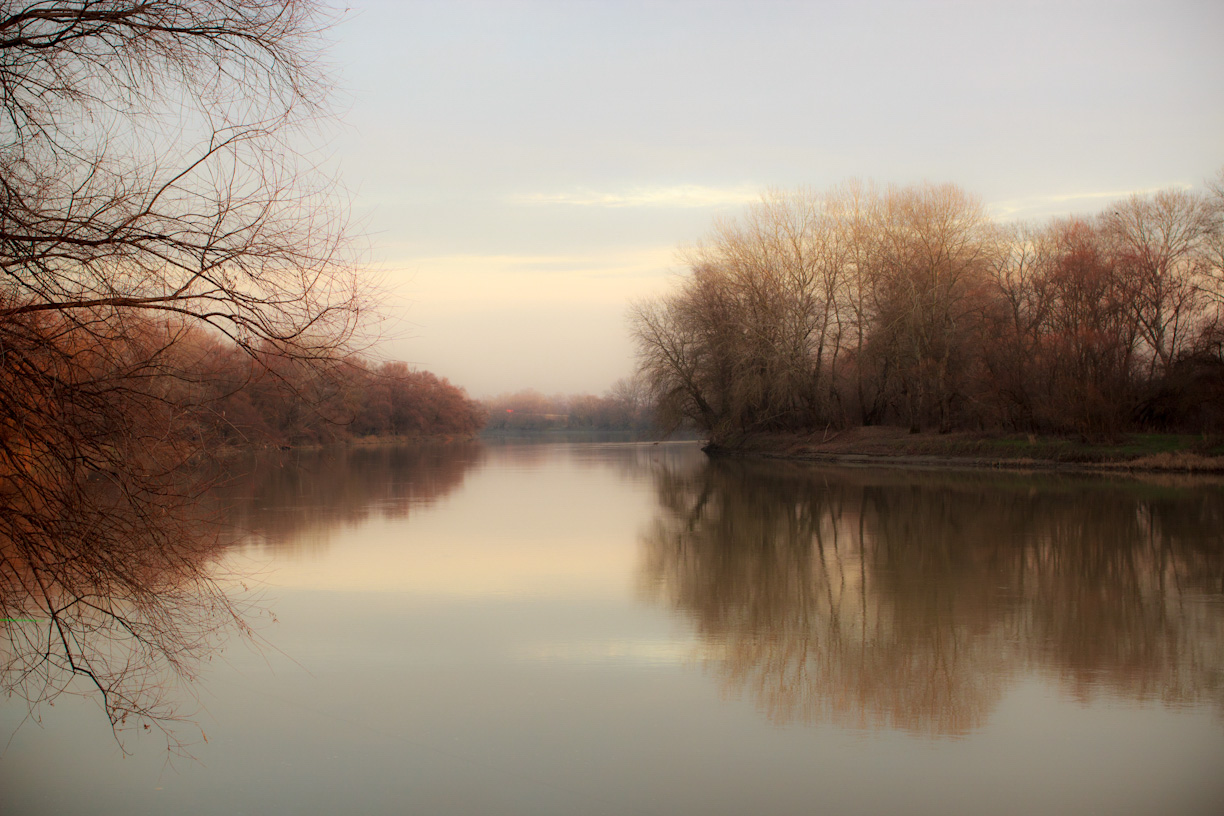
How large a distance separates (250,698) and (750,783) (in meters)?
3.09

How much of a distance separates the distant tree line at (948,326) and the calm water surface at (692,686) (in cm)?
1291

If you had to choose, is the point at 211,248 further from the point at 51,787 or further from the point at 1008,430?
the point at 1008,430

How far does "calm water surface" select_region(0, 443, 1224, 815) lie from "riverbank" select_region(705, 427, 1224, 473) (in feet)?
32.8

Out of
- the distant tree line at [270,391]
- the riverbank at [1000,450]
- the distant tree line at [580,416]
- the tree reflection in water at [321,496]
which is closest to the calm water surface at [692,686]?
the distant tree line at [270,391]

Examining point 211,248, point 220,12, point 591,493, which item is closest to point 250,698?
point 211,248

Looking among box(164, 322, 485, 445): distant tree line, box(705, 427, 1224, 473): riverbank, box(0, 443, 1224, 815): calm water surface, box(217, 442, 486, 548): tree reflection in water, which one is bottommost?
box(0, 443, 1224, 815): calm water surface

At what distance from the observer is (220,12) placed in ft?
13.2

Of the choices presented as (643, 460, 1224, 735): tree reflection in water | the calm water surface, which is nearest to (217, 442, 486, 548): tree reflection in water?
the calm water surface

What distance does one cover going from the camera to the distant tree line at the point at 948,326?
2250cm

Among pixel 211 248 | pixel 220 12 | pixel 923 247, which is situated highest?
pixel 923 247

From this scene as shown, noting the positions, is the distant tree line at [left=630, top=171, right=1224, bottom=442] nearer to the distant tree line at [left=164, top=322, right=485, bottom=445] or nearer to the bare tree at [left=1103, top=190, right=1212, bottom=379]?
the bare tree at [left=1103, top=190, right=1212, bottom=379]

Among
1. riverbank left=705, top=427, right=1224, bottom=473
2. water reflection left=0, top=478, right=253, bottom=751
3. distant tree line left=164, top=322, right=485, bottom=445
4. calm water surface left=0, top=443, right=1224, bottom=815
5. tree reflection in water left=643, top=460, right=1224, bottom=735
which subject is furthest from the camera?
riverbank left=705, top=427, right=1224, bottom=473

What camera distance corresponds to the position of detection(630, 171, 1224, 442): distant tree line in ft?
73.8

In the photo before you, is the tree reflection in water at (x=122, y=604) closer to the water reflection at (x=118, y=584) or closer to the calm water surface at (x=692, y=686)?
the water reflection at (x=118, y=584)
